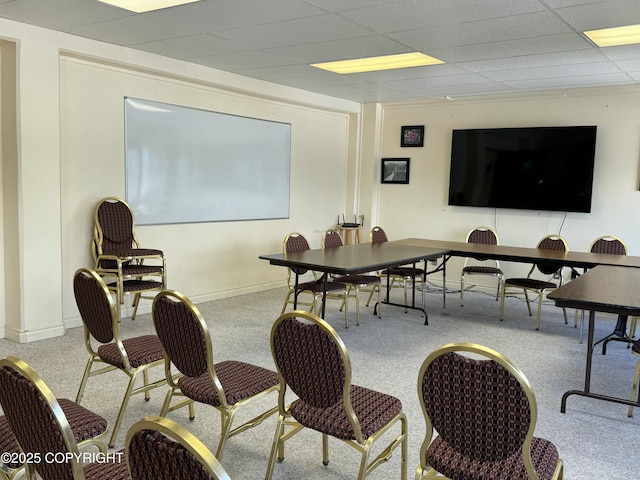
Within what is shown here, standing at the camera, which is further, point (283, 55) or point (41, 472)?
point (283, 55)

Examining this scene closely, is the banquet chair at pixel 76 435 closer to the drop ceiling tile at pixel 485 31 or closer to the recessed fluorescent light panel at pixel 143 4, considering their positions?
the recessed fluorescent light panel at pixel 143 4

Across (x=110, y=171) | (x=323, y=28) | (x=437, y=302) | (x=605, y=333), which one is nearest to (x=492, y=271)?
(x=437, y=302)

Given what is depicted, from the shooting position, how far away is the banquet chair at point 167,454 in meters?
1.17

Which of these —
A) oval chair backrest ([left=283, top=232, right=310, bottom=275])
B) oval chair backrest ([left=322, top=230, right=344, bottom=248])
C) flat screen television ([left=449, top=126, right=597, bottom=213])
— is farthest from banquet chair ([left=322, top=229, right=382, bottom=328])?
flat screen television ([left=449, top=126, right=597, bottom=213])

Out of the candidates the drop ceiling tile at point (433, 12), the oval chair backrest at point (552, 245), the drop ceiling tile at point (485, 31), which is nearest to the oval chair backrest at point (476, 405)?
the drop ceiling tile at point (433, 12)

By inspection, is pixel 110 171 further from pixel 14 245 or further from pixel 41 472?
pixel 41 472

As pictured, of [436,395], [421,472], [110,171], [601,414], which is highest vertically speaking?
[110,171]

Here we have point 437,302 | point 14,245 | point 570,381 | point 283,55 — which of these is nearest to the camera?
point 570,381

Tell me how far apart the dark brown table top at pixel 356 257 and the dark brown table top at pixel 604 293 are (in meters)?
1.42

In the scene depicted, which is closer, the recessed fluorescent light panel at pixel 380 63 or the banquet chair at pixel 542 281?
the recessed fluorescent light panel at pixel 380 63

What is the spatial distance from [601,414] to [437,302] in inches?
128

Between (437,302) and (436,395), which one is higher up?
(436,395)

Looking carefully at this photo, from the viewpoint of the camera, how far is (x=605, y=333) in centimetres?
544

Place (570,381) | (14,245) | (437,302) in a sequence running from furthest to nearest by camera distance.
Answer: (437,302), (14,245), (570,381)
